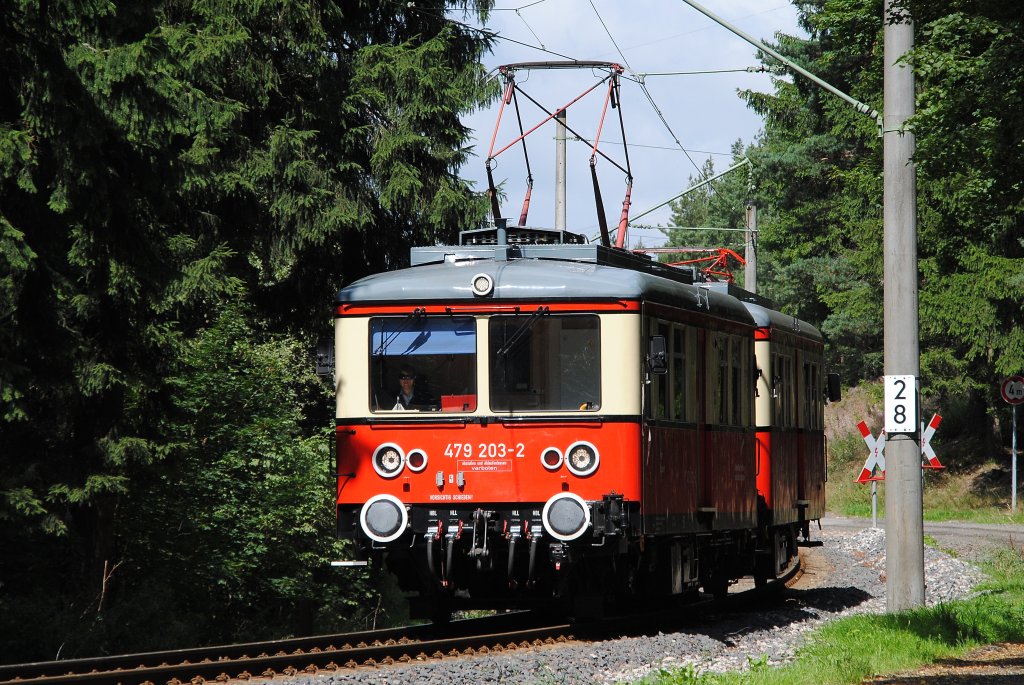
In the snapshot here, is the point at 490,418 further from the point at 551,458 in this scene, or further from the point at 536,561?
the point at 536,561

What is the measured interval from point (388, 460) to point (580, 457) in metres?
1.60

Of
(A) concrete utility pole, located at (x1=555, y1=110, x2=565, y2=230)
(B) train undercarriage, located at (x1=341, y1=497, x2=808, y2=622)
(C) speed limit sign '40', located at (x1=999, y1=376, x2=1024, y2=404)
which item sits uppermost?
(A) concrete utility pole, located at (x1=555, y1=110, x2=565, y2=230)

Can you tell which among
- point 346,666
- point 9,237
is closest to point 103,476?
point 9,237

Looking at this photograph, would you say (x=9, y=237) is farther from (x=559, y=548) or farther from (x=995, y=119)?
(x=995, y=119)

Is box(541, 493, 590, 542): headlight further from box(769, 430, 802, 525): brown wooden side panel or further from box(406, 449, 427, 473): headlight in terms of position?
box(769, 430, 802, 525): brown wooden side panel

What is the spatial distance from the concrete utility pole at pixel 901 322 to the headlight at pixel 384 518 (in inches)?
177

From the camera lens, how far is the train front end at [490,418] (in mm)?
12680

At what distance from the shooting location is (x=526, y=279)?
42.9 ft

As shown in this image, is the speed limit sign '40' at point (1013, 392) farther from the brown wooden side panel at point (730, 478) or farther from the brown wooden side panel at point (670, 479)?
the brown wooden side panel at point (670, 479)

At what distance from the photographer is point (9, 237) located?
12594mm

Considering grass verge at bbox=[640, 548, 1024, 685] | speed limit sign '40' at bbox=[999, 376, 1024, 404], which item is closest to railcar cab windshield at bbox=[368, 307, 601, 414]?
grass verge at bbox=[640, 548, 1024, 685]

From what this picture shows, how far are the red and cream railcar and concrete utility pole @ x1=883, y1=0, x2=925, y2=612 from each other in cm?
190

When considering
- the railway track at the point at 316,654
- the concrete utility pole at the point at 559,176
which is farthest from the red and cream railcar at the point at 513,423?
the concrete utility pole at the point at 559,176

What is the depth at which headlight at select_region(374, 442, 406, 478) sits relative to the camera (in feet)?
42.5
